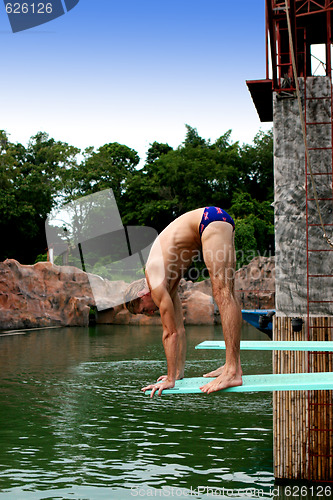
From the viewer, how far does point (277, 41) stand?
6906 millimetres

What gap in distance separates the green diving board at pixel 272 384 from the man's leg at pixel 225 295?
0.09m

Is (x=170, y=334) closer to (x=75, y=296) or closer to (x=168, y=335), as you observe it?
(x=168, y=335)

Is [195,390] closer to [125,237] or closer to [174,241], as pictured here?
[174,241]

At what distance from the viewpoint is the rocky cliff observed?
2817 cm

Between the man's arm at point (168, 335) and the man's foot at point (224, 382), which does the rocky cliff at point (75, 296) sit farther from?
the man's foot at point (224, 382)

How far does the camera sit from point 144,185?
Result: 42531 millimetres

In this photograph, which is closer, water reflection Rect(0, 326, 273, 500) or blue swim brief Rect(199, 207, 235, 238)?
blue swim brief Rect(199, 207, 235, 238)

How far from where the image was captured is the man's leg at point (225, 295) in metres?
4.60

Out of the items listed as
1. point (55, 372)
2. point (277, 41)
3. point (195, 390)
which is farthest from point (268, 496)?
point (55, 372)

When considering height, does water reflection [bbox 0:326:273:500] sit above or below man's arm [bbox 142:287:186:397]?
below

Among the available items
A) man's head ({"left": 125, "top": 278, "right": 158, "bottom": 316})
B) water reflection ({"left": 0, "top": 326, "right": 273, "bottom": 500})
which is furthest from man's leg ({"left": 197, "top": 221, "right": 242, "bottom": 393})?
water reflection ({"left": 0, "top": 326, "right": 273, "bottom": 500})

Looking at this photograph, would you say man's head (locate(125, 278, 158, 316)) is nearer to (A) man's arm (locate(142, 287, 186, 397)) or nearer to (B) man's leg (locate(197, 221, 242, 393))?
(A) man's arm (locate(142, 287, 186, 397))

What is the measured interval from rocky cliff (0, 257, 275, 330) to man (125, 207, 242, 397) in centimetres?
2314

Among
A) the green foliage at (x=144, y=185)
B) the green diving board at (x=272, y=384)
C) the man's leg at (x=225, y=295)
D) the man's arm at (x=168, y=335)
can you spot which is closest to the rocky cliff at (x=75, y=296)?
the green foliage at (x=144, y=185)
